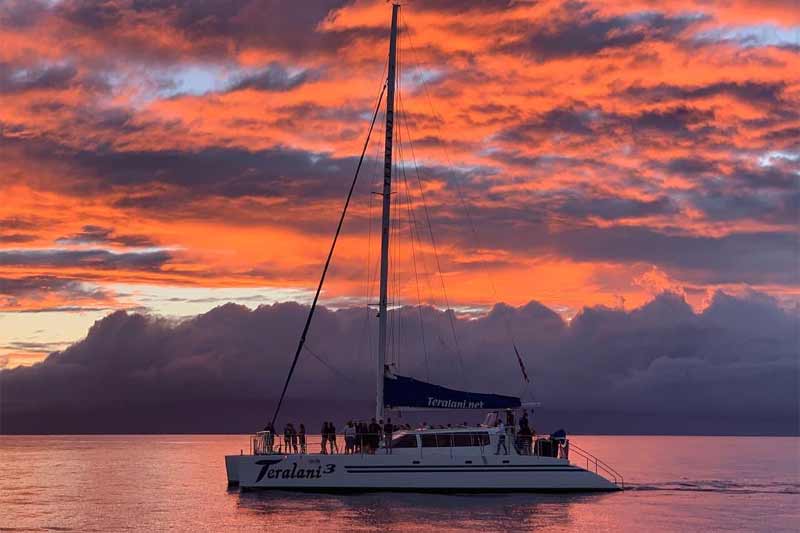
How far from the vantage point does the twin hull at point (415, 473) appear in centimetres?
4362

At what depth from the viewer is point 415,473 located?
43594 millimetres

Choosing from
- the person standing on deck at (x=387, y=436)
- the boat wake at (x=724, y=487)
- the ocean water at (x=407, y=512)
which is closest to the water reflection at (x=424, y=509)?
the ocean water at (x=407, y=512)

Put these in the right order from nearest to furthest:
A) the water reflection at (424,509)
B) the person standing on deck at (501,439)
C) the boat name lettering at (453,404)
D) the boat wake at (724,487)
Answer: the water reflection at (424,509) → the person standing on deck at (501,439) → the boat name lettering at (453,404) → the boat wake at (724,487)

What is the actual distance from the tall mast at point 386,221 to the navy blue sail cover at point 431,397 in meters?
0.52

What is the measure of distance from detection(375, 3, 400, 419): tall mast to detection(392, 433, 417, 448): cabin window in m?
1.36

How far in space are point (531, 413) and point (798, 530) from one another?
39.6 ft

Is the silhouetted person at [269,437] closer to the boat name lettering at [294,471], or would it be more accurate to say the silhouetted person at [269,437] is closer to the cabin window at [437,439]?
the boat name lettering at [294,471]

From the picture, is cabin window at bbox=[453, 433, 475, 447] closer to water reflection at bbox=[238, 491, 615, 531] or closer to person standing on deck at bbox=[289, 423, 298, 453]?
water reflection at bbox=[238, 491, 615, 531]

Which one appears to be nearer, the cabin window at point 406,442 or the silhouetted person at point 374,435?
→ the silhouetted person at point 374,435

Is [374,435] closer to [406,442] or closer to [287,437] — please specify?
[406,442]

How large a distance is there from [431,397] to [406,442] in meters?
2.31

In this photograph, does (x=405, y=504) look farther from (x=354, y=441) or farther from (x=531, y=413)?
(x=531, y=413)

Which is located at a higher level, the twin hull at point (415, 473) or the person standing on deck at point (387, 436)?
the person standing on deck at point (387, 436)

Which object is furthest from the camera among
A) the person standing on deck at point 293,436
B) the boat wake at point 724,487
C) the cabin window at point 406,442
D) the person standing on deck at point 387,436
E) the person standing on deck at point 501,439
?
the boat wake at point 724,487
